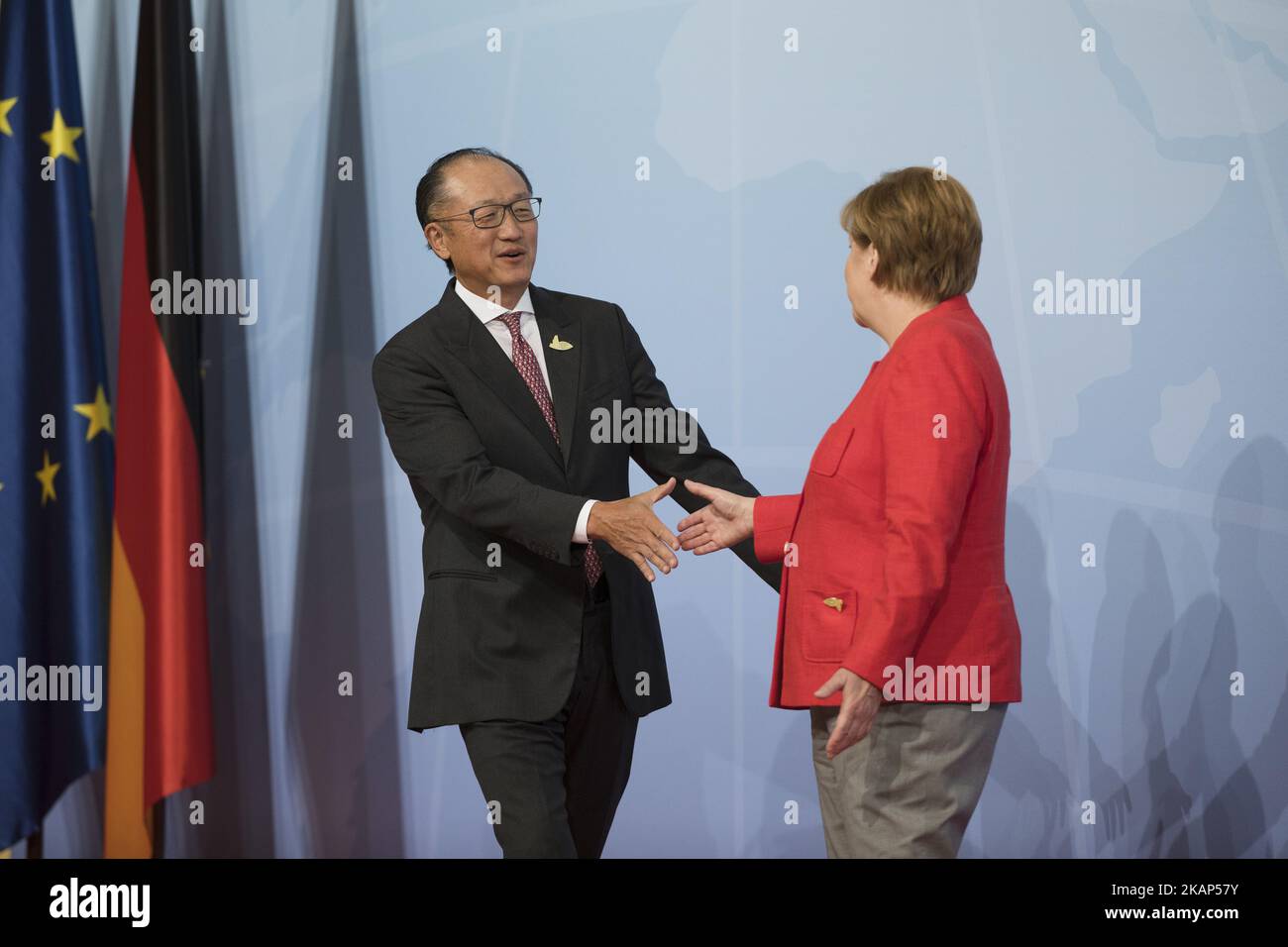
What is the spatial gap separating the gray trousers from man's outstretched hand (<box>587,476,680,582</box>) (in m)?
0.50

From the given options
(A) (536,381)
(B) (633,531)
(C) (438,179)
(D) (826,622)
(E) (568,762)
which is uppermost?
(C) (438,179)

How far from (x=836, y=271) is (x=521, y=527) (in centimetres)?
163

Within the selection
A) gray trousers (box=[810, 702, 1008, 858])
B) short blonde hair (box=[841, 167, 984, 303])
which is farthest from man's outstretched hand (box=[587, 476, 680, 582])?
short blonde hair (box=[841, 167, 984, 303])

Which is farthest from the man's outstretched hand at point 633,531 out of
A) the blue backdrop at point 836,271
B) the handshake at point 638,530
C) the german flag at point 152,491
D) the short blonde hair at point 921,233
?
the german flag at point 152,491

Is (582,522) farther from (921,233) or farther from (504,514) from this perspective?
(921,233)

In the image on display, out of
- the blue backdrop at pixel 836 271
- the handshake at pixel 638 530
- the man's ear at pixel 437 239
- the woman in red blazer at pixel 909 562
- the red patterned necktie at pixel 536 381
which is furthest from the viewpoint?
the blue backdrop at pixel 836 271

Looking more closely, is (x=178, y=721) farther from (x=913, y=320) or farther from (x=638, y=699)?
(x=913, y=320)

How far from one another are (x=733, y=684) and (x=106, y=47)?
2.68m

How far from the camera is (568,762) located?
2.79 m

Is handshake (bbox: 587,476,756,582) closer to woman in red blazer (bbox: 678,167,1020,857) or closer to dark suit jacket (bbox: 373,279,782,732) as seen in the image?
dark suit jacket (bbox: 373,279,782,732)

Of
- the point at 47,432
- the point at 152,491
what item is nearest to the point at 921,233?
the point at 152,491

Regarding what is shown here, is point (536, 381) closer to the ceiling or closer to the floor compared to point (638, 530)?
closer to the ceiling

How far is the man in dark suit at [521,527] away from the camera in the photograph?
8.61 ft

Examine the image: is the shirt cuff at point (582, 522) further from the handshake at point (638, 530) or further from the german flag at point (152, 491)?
the german flag at point (152, 491)
